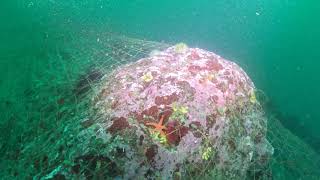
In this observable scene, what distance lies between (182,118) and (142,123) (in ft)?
1.85

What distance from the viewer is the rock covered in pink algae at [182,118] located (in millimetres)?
4199

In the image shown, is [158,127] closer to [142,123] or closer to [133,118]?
[142,123]

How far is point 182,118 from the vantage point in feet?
14.8

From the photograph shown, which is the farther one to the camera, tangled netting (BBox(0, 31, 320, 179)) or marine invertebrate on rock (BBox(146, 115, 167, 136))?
marine invertebrate on rock (BBox(146, 115, 167, 136))

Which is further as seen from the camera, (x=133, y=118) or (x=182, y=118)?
(x=182, y=118)

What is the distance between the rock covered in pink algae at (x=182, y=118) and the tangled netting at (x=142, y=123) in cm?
1

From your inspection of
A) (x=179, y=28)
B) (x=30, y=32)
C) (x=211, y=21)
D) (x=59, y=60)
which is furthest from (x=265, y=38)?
(x=59, y=60)

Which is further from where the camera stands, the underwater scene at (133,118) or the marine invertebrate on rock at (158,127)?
the marine invertebrate on rock at (158,127)

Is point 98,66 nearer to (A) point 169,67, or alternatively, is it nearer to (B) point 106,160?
(A) point 169,67

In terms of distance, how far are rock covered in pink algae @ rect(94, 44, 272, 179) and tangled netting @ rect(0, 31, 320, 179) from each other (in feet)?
0.04

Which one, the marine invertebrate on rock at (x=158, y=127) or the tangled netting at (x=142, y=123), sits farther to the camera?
the marine invertebrate on rock at (x=158, y=127)

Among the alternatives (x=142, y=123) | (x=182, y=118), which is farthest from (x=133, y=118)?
(x=182, y=118)

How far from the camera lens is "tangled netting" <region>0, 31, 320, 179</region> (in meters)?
4.12

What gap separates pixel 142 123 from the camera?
4367 millimetres
